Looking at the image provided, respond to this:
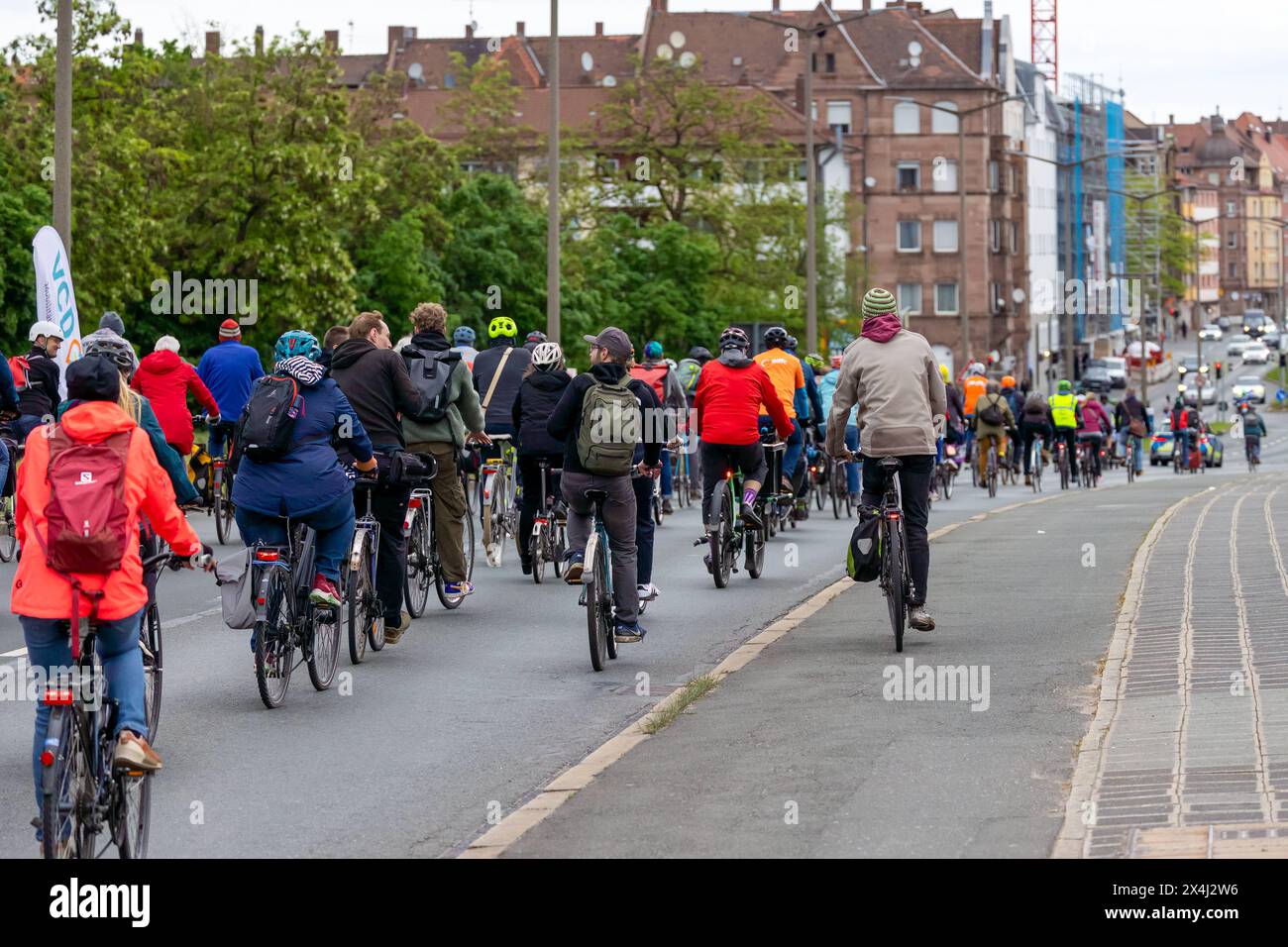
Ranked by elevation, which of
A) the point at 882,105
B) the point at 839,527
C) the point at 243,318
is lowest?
the point at 839,527

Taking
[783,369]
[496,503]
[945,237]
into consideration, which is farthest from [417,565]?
[945,237]

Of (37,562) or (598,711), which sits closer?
(37,562)

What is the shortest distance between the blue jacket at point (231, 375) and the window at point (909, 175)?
94.4m

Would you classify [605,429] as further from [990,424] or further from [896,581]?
[990,424]

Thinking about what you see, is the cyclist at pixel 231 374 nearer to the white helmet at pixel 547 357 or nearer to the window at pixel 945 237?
the white helmet at pixel 547 357

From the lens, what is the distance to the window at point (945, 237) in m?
113

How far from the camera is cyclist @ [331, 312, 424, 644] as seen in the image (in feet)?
42.9

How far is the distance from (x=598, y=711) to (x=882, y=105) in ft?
340

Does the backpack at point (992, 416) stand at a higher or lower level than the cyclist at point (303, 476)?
lower

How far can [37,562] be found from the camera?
7.27 metres

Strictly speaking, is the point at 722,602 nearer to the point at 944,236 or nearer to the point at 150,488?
the point at 150,488

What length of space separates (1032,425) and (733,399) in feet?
75.2

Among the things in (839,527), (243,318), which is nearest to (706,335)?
(243,318)

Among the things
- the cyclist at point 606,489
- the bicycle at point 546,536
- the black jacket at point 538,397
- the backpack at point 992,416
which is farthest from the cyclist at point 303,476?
the backpack at point 992,416
